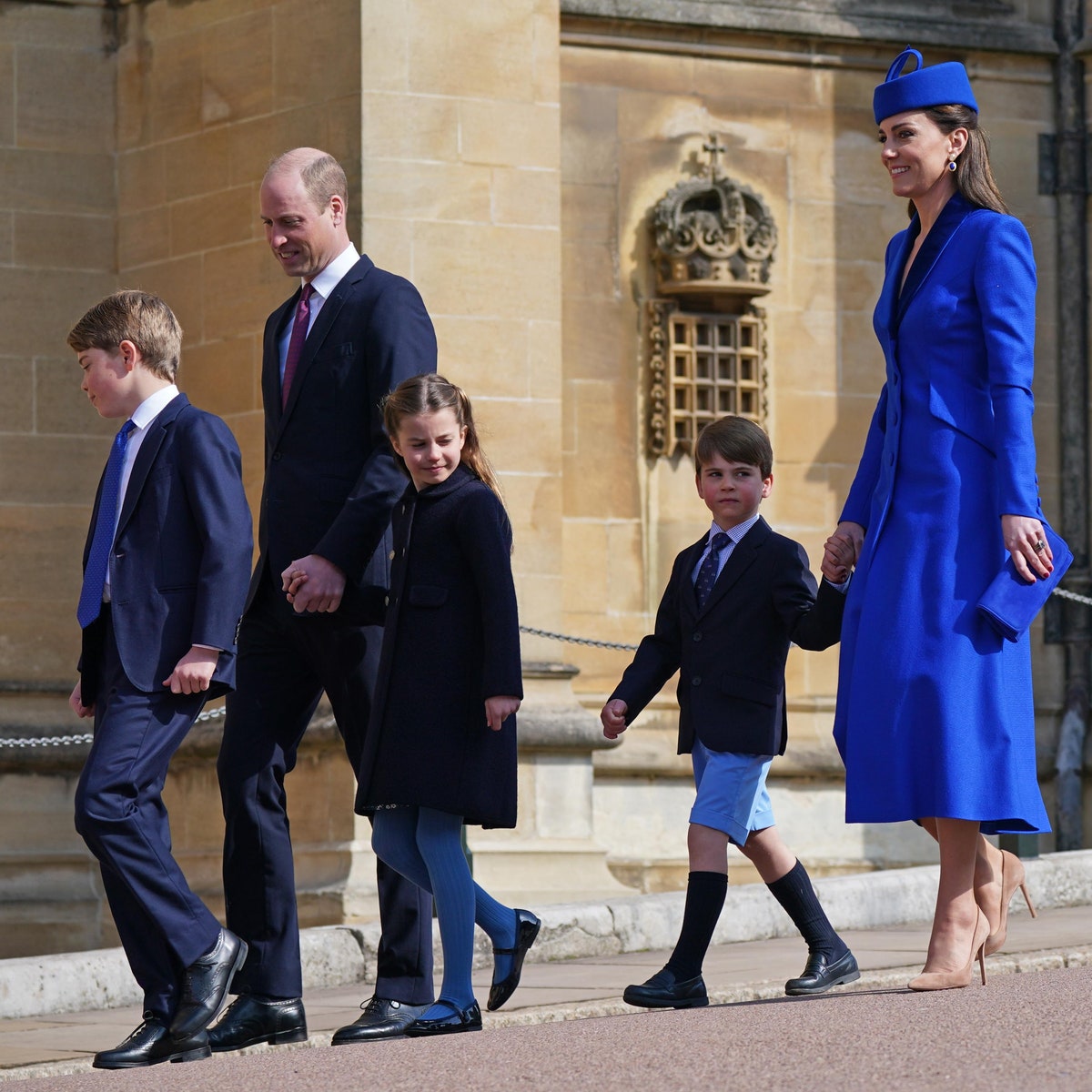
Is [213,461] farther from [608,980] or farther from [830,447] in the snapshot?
[830,447]

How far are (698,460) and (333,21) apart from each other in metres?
3.86

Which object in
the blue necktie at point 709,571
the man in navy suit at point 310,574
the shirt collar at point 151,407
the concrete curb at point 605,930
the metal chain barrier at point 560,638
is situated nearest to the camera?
the man in navy suit at point 310,574

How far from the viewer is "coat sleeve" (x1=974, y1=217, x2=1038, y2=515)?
16.9ft

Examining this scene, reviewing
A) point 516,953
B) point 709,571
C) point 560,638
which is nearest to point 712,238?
point 560,638

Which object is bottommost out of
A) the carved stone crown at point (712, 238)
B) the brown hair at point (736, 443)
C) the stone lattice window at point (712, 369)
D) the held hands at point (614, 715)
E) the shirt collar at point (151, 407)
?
the held hands at point (614, 715)

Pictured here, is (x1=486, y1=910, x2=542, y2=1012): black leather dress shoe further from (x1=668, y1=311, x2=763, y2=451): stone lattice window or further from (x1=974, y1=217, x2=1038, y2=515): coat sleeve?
(x1=668, y1=311, x2=763, y2=451): stone lattice window

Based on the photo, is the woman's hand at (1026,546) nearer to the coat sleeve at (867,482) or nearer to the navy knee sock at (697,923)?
the coat sleeve at (867,482)

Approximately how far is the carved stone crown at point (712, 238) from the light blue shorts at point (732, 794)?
187 inches

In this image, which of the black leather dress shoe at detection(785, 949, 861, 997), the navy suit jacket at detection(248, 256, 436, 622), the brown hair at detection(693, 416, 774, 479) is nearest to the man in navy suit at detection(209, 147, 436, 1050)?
the navy suit jacket at detection(248, 256, 436, 622)

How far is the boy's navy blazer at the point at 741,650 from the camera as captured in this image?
225 inches

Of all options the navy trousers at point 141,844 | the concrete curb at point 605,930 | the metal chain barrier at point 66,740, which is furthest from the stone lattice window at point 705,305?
the navy trousers at point 141,844

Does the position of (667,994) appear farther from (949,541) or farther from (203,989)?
(949,541)

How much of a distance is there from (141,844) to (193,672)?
36 cm

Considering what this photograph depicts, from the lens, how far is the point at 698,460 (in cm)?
596
